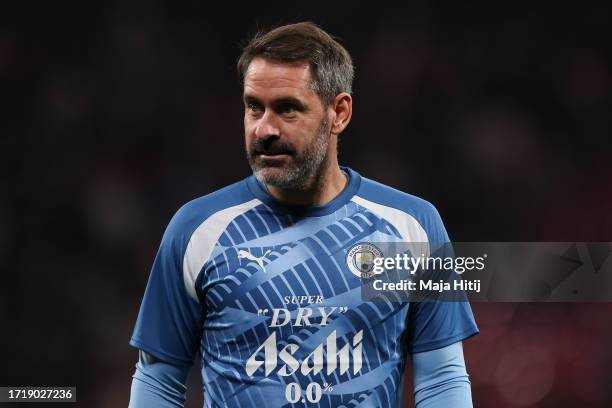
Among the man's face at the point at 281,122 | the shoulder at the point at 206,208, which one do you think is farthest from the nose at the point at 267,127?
the shoulder at the point at 206,208

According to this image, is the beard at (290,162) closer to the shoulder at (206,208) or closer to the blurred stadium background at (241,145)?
the shoulder at (206,208)

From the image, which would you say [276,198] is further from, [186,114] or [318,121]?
[186,114]

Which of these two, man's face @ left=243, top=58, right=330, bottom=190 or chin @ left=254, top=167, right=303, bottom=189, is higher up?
man's face @ left=243, top=58, right=330, bottom=190

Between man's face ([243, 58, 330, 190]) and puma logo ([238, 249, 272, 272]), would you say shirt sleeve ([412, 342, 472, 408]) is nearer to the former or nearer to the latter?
puma logo ([238, 249, 272, 272])

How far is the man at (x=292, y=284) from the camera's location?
259cm

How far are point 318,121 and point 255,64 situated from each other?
0.77ft

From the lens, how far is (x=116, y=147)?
5.30m

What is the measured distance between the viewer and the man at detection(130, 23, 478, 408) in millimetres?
2586

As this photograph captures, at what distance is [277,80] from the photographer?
2.57 m

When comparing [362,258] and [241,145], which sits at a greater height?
[241,145]

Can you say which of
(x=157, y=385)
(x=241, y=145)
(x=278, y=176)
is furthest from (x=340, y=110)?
(x=241, y=145)

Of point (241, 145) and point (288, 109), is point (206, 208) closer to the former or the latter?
point (288, 109)

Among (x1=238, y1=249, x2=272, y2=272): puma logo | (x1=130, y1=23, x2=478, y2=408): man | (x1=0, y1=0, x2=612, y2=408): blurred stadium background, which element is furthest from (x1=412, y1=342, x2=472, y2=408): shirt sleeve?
(x1=0, y1=0, x2=612, y2=408): blurred stadium background

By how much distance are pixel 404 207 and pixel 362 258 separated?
21 cm
